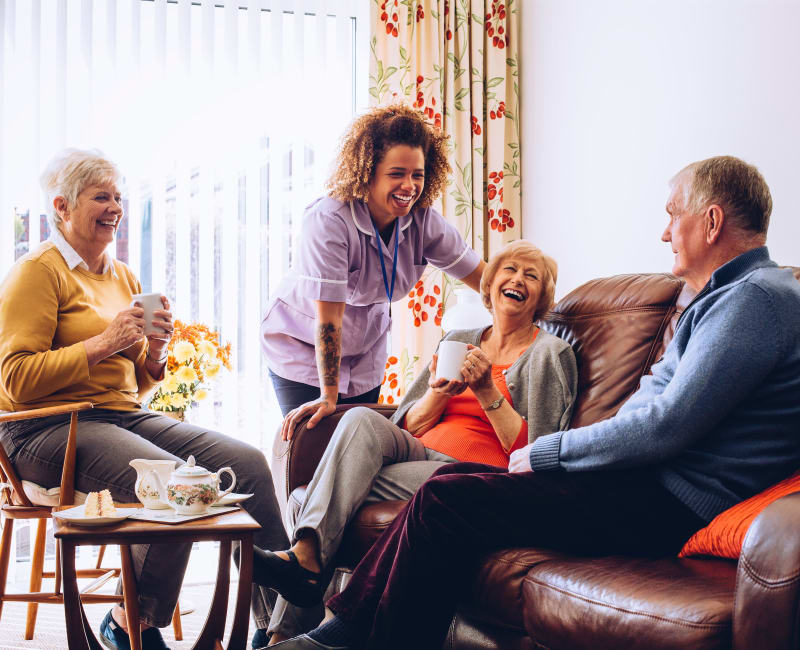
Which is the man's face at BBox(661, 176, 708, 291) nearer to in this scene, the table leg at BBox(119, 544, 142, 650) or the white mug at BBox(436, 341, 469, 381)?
the white mug at BBox(436, 341, 469, 381)

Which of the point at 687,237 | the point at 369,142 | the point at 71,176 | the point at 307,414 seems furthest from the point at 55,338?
the point at 687,237

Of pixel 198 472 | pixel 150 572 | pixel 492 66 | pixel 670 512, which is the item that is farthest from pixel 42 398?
pixel 492 66

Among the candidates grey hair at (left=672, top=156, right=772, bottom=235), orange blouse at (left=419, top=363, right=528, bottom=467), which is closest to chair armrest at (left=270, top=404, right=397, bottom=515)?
orange blouse at (left=419, top=363, right=528, bottom=467)

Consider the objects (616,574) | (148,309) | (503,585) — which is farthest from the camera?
(148,309)

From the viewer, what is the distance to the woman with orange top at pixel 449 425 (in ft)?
6.42

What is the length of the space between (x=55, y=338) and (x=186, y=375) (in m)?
0.64

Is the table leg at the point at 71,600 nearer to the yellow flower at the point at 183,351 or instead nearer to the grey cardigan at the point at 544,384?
the grey cardigan at the point at 544,384

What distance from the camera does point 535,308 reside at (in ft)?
7.84

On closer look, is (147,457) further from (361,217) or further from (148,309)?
(361,217)

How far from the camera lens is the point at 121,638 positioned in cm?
206

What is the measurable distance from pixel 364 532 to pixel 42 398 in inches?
38.3

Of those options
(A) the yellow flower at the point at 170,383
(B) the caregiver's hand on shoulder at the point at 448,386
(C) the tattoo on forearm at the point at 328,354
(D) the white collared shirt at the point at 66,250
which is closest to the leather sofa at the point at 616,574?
(C) the tattoo on forearm at the point at 328,354

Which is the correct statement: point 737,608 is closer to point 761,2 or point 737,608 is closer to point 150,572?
point 150,572

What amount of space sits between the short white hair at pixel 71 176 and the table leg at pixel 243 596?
121 centimetres
